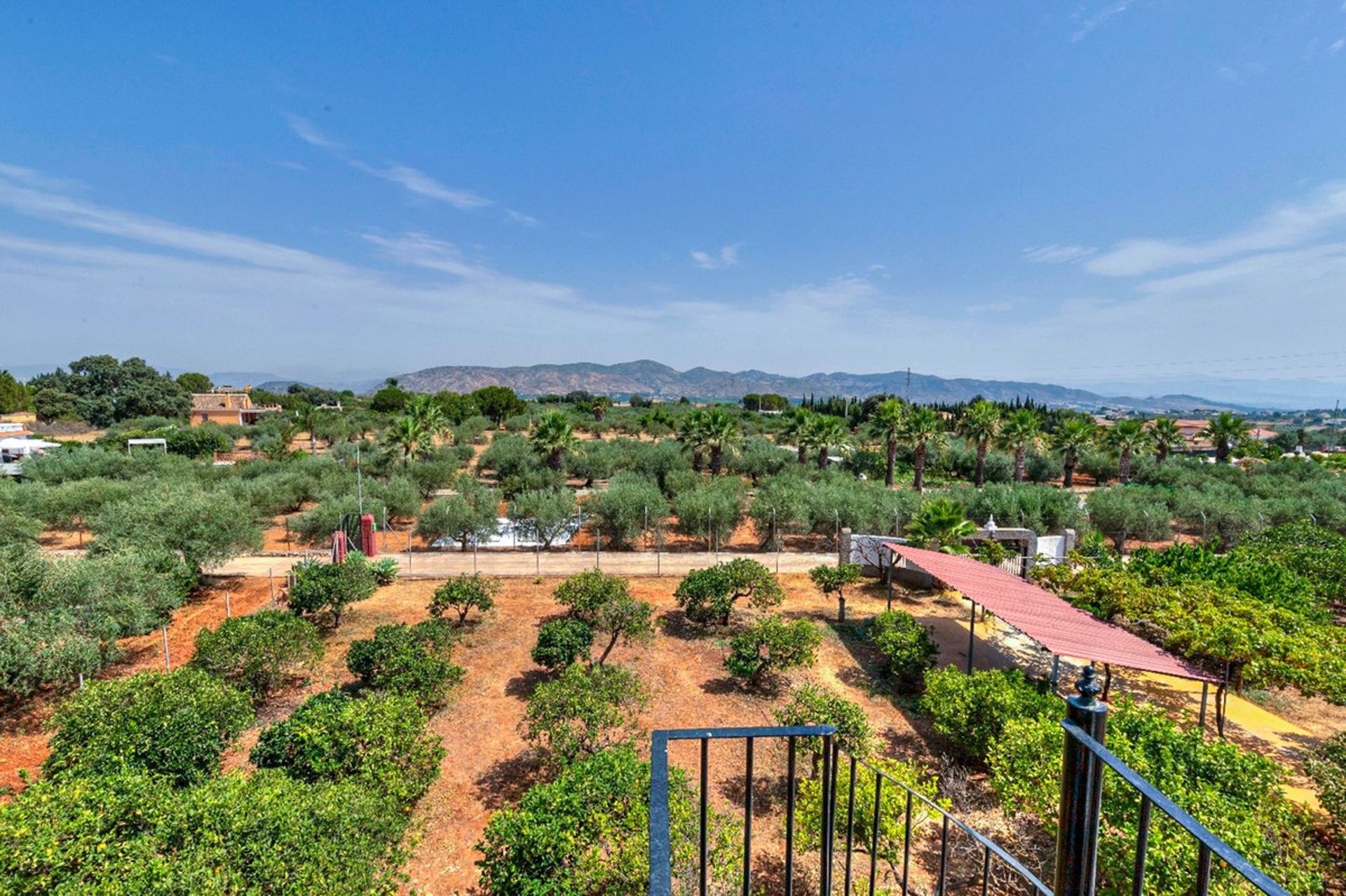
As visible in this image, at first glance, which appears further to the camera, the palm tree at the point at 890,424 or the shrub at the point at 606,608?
the palm tree at the point at 890,424

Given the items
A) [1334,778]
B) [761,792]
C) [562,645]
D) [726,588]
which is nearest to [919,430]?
[726,588]

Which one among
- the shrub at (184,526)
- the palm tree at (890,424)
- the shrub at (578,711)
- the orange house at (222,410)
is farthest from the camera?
the orange house at (222,410)

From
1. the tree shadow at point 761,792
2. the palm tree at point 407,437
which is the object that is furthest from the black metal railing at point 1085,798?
the palm tree at point 407,437

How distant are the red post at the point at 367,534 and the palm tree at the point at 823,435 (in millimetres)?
22275

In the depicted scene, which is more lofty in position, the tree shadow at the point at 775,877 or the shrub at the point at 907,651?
the shrub at the point at 907,651

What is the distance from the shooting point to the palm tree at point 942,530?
1680cm

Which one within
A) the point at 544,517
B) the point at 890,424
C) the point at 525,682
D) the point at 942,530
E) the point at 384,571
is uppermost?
the point at 890,424

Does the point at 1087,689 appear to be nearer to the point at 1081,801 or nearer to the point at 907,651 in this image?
the point at 1081,801

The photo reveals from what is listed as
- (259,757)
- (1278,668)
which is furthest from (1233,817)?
(259,757)

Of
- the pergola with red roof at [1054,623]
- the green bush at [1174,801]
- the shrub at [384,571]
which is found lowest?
the shrub at [384,571]

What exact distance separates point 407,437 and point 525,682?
20.3m

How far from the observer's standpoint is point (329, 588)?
13109 mm

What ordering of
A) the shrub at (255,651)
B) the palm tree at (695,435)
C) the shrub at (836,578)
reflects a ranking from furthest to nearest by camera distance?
1. the palm tree at (695,435)
2. the shrub at (836,578)
3. the shrub at (255,651)

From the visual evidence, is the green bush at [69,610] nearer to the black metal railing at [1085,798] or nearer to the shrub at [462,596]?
the shrub at [462,596]
